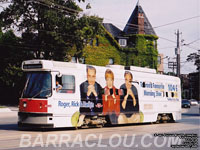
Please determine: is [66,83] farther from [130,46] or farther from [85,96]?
[130,46]

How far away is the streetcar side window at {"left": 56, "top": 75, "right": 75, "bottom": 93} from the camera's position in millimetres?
16156

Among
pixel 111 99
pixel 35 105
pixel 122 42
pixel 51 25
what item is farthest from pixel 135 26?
pixel 35 105

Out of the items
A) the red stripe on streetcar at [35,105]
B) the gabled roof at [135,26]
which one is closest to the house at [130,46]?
the gabled roof at [135,26]

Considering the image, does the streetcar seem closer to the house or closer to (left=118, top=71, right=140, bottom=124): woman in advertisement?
(left=118, top=71, right=140, bottom=124): woman in advertisement

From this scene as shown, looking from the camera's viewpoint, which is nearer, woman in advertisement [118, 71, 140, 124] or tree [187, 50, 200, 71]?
woman in advertisement [118, 71, 140, 124]

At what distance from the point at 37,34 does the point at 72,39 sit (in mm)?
5376

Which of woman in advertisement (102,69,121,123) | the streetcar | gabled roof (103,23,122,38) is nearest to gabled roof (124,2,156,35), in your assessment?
gabled roof (103,23,122,38)

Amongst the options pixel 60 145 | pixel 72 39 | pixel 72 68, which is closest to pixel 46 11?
pixel 72 39

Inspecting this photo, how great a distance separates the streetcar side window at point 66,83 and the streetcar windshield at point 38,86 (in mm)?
472

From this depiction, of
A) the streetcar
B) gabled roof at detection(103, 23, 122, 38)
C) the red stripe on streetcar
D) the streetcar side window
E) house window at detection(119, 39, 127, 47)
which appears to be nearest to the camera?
the red stripe on streetcar

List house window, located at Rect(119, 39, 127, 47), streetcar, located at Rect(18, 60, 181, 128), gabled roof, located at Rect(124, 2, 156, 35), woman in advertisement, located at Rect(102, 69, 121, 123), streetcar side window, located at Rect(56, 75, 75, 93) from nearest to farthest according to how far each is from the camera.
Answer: streetcar, located at Rect(18, 60, 181, 128), streetcar side window, located at Rect(56, 75, 75, 93), woman in advertisement, located at Rect(102, 69, 121, 123), house window, located at Rect(119, 39, 127, 47), gabled roof, located at Rect(124, 2, 156, 35)

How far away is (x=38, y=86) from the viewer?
629 inches

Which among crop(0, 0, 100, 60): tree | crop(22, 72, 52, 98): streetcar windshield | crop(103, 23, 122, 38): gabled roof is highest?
crop(103, 23, 122, 38): gabled roof

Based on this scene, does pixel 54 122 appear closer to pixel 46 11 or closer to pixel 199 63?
pixel 46 11
